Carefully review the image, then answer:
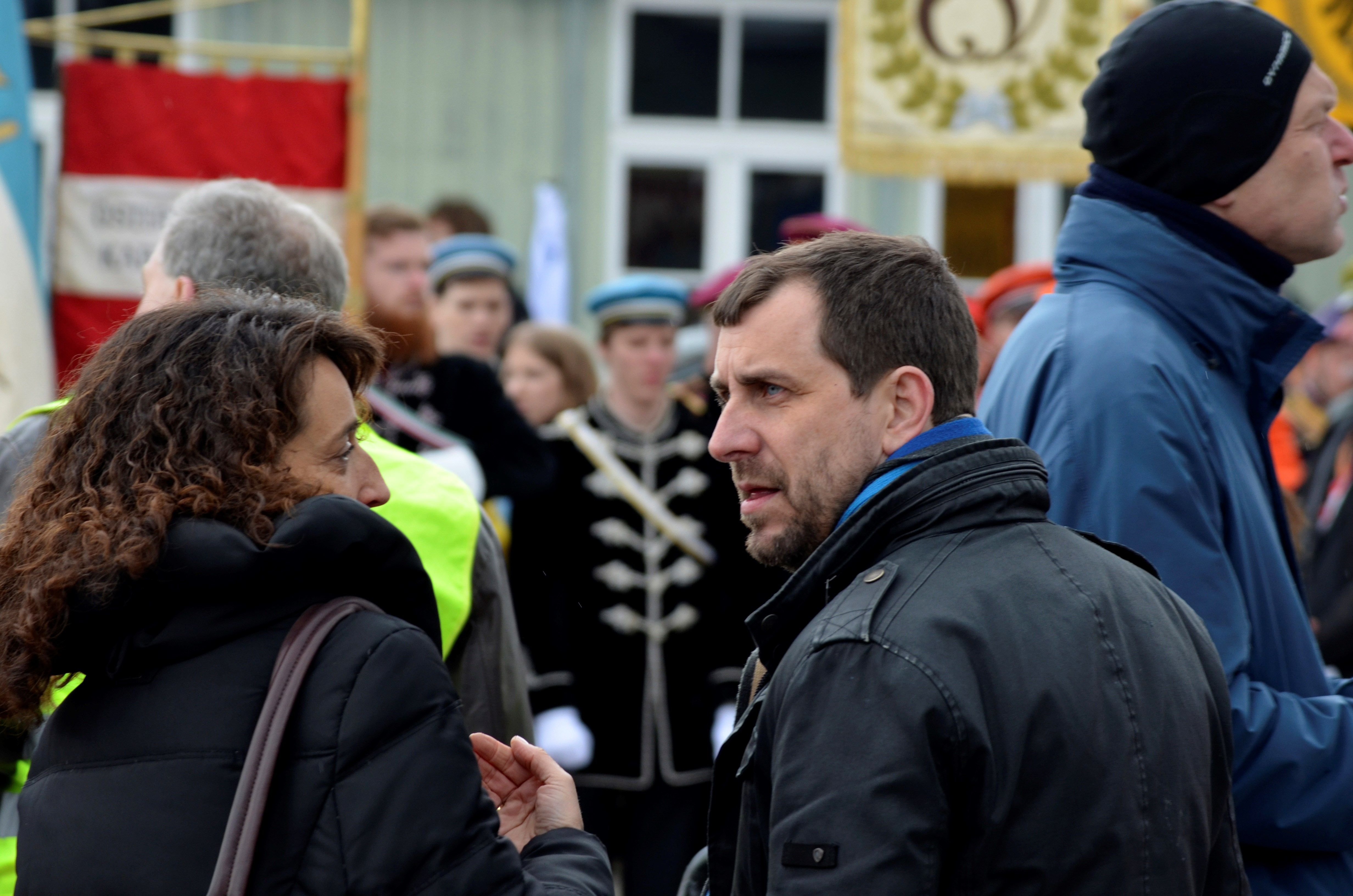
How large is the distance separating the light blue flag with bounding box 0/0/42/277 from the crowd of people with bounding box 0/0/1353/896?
251cm

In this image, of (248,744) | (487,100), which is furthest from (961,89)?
(248,744)

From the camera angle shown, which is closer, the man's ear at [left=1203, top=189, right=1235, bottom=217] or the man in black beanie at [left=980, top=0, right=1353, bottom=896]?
the man in black beanie at [left=980, top=0, right=1353, bottom=896]

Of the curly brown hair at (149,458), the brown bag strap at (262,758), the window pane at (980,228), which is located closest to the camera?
the brown bag strap at (262,758)

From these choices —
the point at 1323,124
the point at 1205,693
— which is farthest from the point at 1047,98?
the point at 1205,693

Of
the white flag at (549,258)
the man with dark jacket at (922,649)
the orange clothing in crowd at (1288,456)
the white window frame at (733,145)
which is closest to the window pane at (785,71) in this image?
the white window frame at (733,145)

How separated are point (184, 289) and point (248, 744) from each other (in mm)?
1168

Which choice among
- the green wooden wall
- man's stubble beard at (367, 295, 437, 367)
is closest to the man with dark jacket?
man's stubble beard at (367, 295, 437, 367)

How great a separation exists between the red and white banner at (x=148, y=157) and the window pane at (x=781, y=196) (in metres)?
5.78

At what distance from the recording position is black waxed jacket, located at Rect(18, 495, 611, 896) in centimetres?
158

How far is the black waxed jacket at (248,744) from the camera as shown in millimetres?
1585

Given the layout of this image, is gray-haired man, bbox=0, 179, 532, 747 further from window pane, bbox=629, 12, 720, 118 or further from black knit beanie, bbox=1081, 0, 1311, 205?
window pane, bbox=629, 12, 720, 118

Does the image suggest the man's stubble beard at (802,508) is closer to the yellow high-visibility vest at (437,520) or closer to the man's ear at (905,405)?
the man's ear at (905,405)

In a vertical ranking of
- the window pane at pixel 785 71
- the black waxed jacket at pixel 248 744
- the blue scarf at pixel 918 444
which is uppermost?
the window pane at pixel 785 71

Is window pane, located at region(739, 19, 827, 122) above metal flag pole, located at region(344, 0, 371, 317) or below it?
above
